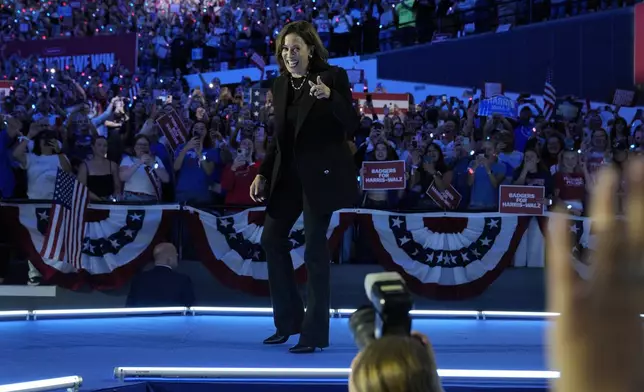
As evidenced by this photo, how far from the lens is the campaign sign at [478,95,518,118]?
1239 cm

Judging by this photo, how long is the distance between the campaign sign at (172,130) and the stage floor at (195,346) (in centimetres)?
356

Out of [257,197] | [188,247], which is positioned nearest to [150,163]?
[188,247]

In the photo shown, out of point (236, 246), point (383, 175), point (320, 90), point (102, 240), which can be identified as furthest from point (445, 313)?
point (102, 240)

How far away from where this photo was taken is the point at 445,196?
29.8ft

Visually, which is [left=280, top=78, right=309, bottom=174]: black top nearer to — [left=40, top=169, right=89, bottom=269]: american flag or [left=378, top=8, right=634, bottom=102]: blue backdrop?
[left=40, top=169, right=89, bottom=269]: american flag

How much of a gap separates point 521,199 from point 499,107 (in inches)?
154

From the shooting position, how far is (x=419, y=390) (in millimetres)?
1295

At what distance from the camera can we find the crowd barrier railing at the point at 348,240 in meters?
8.45

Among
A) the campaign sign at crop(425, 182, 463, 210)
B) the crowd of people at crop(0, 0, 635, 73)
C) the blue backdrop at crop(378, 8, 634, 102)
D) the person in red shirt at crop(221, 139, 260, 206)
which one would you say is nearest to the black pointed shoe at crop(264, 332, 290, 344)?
the person in red shirt at crop(221, 139, 260, 206)

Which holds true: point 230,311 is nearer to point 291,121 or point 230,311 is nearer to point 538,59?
point 291,121

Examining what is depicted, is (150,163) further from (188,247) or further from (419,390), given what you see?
(419,390)

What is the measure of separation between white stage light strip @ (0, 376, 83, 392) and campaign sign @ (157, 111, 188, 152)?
6188 mm

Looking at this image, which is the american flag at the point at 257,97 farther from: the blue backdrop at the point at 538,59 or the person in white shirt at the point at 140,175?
the blue backdrop at the point at 538,59

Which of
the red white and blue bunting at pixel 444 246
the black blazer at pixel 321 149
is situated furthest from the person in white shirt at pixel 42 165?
the black blazer at pixel 321 149
